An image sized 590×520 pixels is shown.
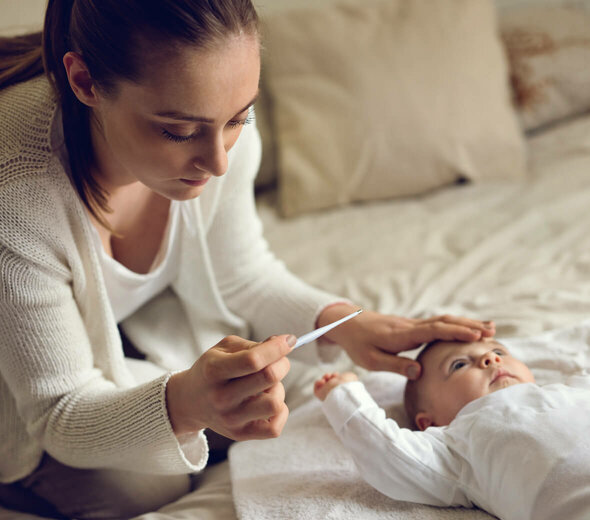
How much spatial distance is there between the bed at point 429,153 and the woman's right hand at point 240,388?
618mm

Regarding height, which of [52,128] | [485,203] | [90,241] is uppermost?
[52,128]

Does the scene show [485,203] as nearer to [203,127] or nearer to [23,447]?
[203,127]

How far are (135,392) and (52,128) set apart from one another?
Answer: 1.25 feet

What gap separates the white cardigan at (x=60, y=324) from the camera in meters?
0.88

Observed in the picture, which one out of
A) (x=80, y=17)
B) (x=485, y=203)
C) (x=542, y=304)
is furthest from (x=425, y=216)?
(x=80, y=17)

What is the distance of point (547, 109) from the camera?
6.67 ft

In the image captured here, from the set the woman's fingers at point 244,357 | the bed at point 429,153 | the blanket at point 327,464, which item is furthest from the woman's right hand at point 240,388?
the bed at point 429,153

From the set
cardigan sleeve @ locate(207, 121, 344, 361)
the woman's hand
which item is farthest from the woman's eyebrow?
the woman's hand

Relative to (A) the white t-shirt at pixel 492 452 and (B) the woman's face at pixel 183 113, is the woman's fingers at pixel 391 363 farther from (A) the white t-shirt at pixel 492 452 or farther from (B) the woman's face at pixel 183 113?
(B) the woman's face at pixel 183 113

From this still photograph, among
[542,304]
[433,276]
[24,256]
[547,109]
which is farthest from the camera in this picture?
[547,109]

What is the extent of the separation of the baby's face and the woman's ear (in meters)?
0.65

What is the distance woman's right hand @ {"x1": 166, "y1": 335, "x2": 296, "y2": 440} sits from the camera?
75cm

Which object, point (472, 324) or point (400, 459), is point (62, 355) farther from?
point (472, 324)

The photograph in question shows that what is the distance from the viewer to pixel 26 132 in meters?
0.89
